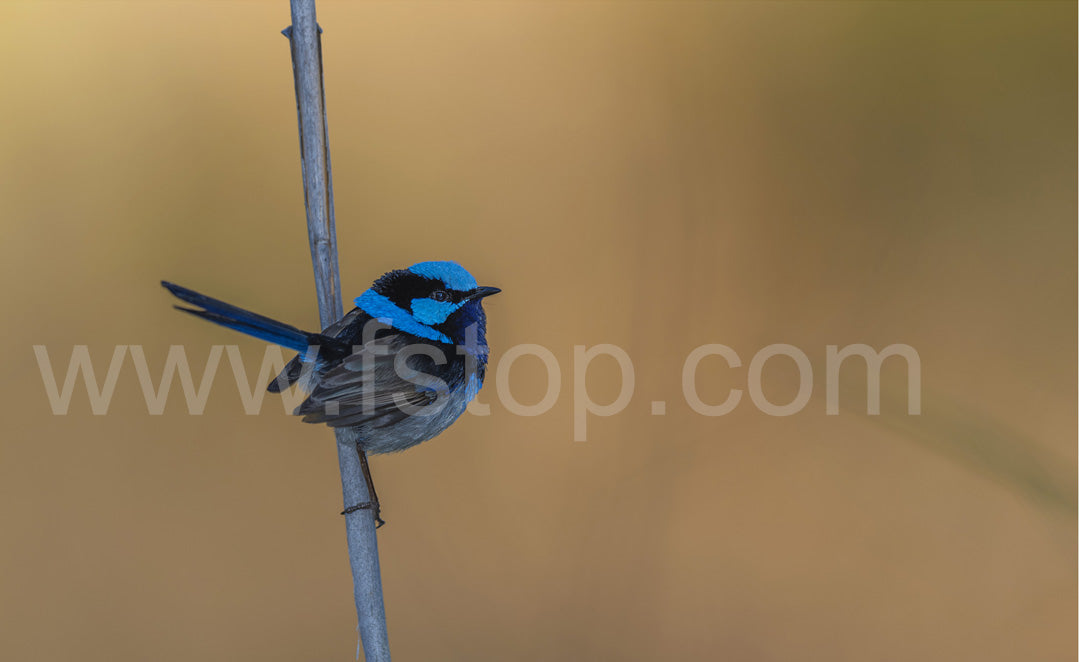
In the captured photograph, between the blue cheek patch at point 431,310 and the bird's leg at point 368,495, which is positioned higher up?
the blue cheek patch at point 431,310

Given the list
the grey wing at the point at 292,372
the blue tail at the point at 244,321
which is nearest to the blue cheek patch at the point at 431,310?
the grey wing at the point at 292,372

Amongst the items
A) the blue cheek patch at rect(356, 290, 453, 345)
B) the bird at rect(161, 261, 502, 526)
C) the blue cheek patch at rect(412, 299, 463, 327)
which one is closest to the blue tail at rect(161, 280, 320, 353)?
the bird at rect(161, 261, 502, 526)

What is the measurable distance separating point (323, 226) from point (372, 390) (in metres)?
0.33

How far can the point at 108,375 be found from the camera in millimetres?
1682

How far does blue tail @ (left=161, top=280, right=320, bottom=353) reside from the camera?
2.28 ft

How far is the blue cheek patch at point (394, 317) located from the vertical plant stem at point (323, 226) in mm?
191

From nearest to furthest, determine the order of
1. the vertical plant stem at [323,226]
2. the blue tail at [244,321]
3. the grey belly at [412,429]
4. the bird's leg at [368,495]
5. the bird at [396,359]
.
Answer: the blue tail at [244,321] < the vertical plant stem at [323,226] < the bird's leg at [368,495] < the bird at [396,359] < the grey belly at [412,429]

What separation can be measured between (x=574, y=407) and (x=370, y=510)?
0.90 m

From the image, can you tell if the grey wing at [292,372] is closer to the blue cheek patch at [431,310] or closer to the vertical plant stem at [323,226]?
the blue cheek patch at [431,310]

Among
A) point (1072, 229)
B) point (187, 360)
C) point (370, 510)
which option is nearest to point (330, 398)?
point (370, 510)

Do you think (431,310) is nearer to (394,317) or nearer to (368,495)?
(394,317)

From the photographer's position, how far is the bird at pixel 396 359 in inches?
43.2

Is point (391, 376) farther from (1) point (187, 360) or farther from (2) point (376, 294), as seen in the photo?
(1) point (187, 360)

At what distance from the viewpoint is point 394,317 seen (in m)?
1.27
